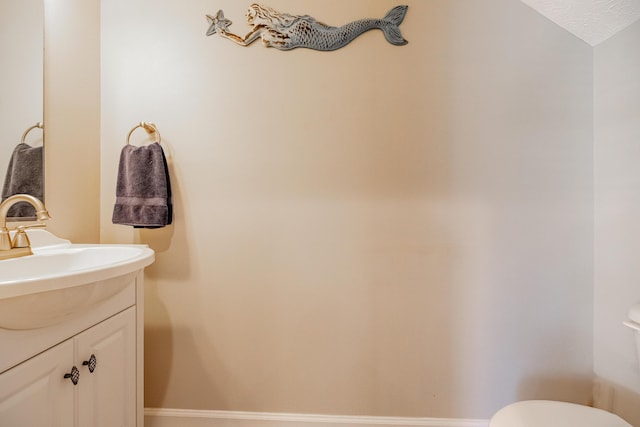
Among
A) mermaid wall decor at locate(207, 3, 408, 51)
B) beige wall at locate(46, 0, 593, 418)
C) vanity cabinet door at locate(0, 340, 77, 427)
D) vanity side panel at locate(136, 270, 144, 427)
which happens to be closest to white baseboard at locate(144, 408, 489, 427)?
beige wall at locate(46, 0, 593, 418)

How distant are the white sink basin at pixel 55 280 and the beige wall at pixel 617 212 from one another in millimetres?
1836

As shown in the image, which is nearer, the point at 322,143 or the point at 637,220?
the point at 637,220

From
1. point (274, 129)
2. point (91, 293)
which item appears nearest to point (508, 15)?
point (274, 129)

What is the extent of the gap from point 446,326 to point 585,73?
1.33 metres

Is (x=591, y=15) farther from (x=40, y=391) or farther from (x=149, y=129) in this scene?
(x=40, y=391)

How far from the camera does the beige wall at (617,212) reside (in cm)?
109

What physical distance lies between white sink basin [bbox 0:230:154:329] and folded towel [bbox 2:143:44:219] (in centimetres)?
9

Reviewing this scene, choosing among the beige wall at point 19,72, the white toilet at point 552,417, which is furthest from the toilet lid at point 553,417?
the beige wall at point 19,72

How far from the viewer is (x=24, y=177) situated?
99 centimetres

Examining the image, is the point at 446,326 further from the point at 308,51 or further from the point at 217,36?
the point at 217,36

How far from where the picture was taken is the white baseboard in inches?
49.8

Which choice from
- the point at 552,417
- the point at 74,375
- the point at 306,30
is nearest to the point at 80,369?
the point at 74,375

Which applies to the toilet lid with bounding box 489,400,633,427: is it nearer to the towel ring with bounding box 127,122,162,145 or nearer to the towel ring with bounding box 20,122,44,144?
the towel ring with bounding box 127,122,162,145

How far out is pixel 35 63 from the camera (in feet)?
3.39
